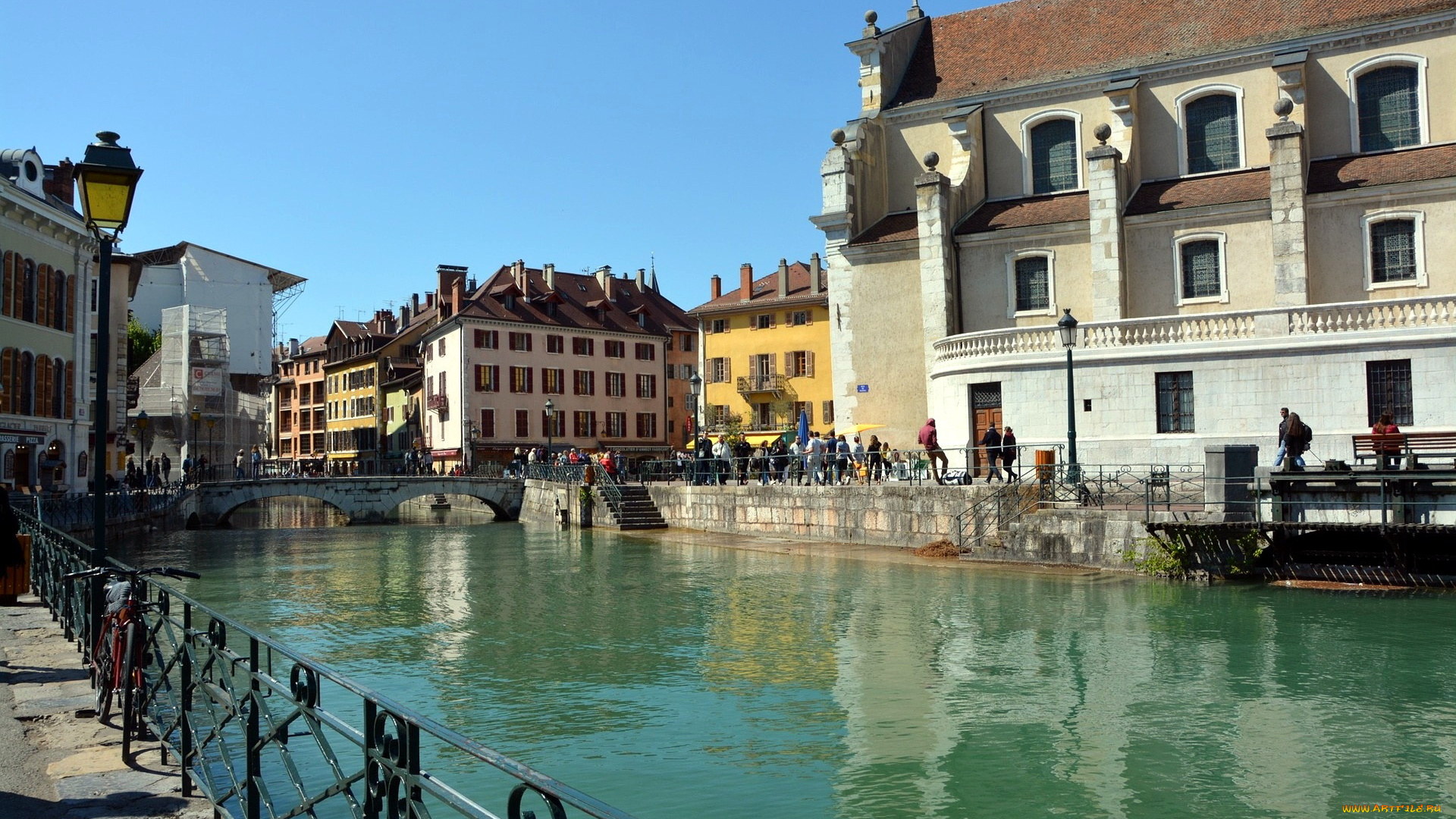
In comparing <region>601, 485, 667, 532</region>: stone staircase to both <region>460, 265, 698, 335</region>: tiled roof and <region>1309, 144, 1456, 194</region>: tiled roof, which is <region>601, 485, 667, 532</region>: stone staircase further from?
<region>460, 265, 698, 335</region>: tiled roof

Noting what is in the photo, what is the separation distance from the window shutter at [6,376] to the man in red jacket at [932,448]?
79.1 feet

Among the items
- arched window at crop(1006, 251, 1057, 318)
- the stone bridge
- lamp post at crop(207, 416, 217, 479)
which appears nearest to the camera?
arched window at crop(1006, 251, 1057, 318)

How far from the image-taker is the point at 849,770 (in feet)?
32.7

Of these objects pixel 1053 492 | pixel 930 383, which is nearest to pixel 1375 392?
pixel 1053 492

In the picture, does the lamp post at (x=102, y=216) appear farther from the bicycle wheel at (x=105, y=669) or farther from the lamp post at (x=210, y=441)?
the lamp post at (x=210, y=441)

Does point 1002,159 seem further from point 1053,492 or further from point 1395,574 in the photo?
point 1395,574

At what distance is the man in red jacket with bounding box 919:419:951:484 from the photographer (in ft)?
92.7

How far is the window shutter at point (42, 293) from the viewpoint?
110ft

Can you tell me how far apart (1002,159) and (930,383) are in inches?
339

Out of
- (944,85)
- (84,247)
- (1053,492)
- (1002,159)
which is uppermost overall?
(944,85)

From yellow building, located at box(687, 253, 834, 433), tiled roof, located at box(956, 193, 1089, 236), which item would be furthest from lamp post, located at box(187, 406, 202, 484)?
tiled roof, located at box(956, 193, 1089, 236)

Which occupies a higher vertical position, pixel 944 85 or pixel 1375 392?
pixel 944 85

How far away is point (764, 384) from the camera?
5959 cm

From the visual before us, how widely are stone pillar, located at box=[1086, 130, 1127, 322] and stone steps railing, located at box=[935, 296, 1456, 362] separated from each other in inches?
159
